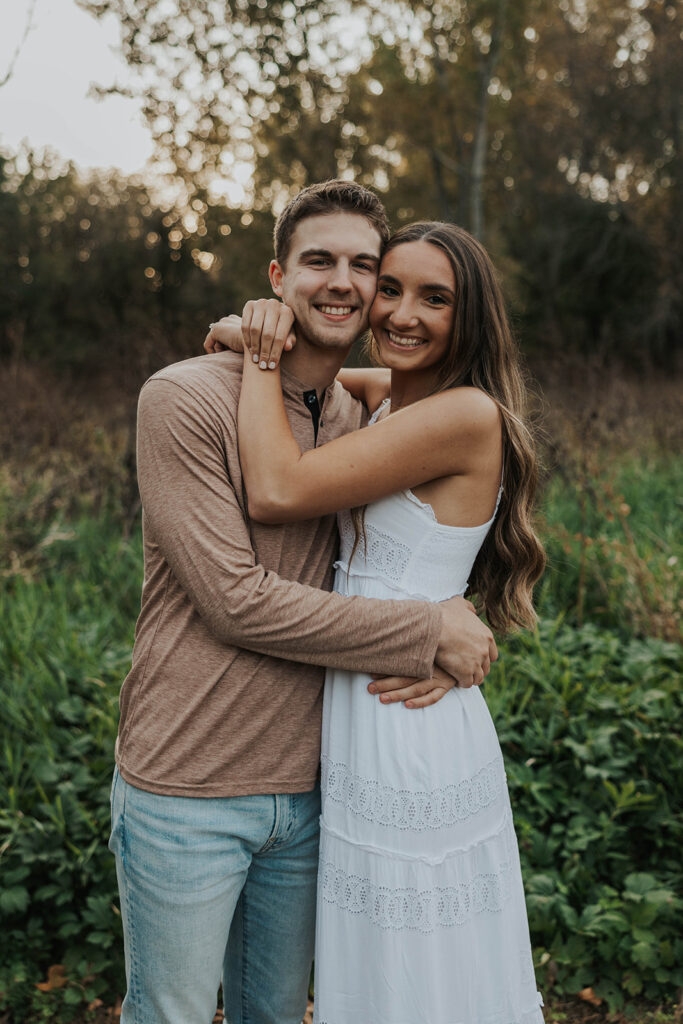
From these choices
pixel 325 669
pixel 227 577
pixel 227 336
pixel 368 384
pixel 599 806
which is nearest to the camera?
pixel 227 577

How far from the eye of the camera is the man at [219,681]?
74.3 inches

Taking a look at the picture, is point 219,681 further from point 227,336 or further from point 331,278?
point 331,278

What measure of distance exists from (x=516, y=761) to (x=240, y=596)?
2224mm

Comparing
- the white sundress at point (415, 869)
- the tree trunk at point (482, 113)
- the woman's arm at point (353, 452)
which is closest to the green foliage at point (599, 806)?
the white sundress at point (415, 869)

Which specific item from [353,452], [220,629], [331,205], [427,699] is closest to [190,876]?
[220,629]

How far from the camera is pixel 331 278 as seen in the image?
2158 millimetres

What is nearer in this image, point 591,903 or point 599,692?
point 591,903

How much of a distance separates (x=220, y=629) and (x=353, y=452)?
1.64ft

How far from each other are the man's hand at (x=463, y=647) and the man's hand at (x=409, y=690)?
0.05 m

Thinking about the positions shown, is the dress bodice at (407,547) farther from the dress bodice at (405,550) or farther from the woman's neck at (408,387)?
the woman's neck at (408,387)

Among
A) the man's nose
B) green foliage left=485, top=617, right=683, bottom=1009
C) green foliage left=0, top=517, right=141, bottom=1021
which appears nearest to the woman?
the man's nose

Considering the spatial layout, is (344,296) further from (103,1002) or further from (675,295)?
(675,295)

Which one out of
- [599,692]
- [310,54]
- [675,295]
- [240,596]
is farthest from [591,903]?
[675,295]

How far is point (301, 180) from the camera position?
19.4m
